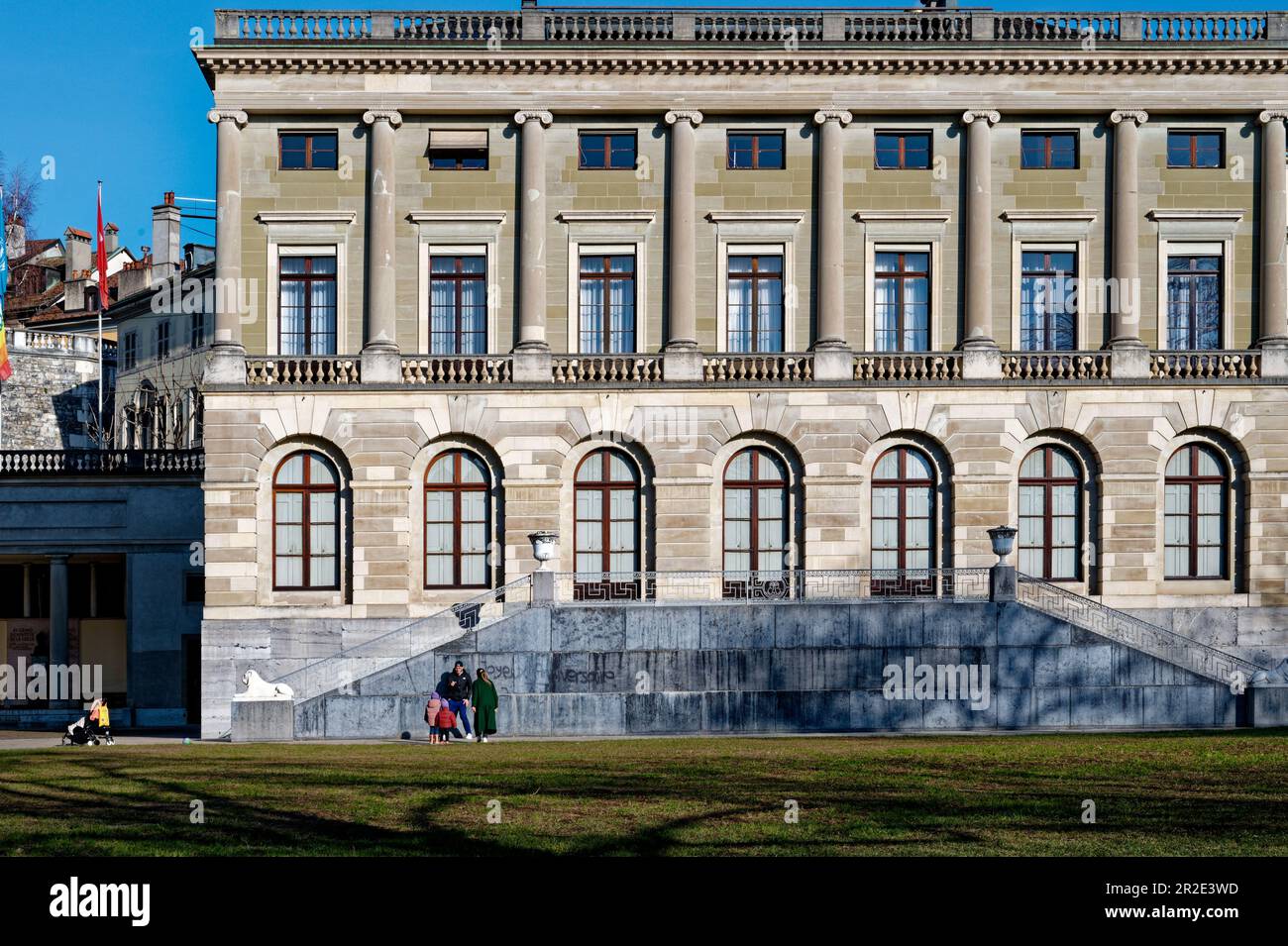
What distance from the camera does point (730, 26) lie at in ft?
142

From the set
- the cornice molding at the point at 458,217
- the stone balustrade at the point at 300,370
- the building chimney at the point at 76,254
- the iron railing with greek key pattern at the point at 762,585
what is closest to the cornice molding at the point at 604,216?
the cornice molding at the point at 458,217

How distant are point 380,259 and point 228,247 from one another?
3982mm

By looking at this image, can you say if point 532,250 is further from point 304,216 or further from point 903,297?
point 903,297

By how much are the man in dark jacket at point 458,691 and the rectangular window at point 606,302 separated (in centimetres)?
1132

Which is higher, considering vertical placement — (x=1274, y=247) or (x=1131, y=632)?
(x=1274, y=247)

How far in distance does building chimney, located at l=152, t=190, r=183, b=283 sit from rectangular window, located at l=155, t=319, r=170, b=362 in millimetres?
3534

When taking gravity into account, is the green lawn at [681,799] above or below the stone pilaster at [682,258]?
below

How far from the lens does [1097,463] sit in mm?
42188

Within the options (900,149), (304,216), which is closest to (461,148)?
(304,216)

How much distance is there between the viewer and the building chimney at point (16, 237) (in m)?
101

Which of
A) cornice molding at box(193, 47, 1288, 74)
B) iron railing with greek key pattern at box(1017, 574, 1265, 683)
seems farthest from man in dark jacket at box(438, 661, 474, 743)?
cornice molding at box(193, 47, 1288, 74)

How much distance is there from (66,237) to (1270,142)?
81863mm

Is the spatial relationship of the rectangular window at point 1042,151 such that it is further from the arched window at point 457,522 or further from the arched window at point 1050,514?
the arched window at point 457,522
